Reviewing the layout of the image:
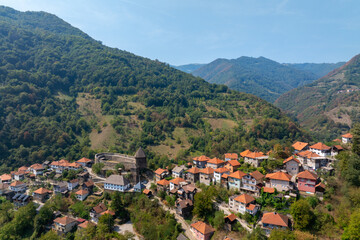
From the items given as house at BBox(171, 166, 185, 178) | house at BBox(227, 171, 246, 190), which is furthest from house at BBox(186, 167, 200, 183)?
house at BBox(227, 171, 246, 190)

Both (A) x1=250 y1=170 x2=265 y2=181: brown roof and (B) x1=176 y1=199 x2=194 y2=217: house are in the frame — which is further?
(B) x1=176 y1=199 x2=194 y2=217: house

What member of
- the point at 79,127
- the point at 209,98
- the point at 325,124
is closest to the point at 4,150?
the point at 79,127

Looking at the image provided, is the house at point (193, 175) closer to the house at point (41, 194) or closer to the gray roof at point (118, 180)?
the gray roof at point (118, 180)

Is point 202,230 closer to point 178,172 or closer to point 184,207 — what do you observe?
point 184,207

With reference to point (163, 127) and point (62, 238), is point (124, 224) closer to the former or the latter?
point (62, 238)

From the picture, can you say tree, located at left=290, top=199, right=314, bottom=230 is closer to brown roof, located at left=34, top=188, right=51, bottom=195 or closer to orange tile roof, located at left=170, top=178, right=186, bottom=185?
orange tile roof, located at left=170, top=178, right=186, bottom=185
